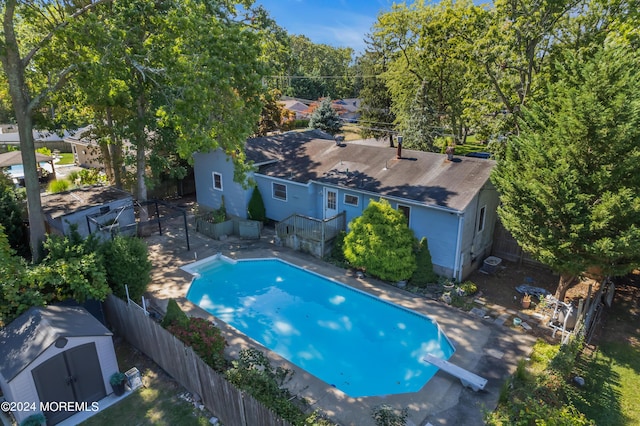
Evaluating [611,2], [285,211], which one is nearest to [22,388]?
[285,211]

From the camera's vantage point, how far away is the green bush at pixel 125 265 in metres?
12.6

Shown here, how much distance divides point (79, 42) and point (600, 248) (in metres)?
19.0

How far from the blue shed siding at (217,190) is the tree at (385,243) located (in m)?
8.56

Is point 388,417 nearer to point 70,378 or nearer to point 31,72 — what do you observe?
point 70,378

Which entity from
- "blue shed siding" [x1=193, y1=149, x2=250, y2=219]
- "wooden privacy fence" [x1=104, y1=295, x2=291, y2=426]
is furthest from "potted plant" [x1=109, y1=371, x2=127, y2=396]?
"blue shed siding" [x1=193, y1=149, x2=250, y2=219]

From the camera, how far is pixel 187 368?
991cm

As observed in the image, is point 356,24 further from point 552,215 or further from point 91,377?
point 91,377

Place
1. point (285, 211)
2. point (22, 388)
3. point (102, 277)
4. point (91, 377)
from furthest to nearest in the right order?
point (285, 211) → point (102, 277) → point (91, 377) → point (22, 388)

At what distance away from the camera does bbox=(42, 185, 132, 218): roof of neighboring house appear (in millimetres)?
17531

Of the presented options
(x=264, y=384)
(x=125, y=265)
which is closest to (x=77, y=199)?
(x=125, y=265)

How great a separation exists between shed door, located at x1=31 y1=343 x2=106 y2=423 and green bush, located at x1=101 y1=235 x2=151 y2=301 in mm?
3396

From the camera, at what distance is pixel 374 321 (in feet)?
48.7

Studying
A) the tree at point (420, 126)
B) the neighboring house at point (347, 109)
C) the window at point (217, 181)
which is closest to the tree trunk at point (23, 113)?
the window at point (217, 181)

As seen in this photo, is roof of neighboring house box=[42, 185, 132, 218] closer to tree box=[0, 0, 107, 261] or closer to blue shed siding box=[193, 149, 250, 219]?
tree box=[0, 0, 107, 261]
